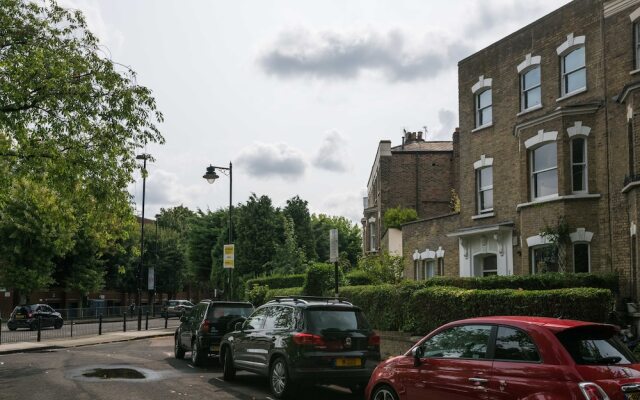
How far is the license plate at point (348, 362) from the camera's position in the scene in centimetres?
1100

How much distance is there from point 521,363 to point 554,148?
612 inches

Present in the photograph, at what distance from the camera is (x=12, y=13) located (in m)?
17.0

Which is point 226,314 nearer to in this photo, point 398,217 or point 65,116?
point 65,116

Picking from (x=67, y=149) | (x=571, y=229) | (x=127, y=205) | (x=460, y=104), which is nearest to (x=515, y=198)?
(x=571, y=229)

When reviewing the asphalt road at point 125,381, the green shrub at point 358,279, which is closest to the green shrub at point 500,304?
the asphalt road at point 125,381

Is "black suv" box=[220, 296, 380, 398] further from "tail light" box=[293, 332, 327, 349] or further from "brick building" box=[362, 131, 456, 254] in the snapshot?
"brick building" box=[362, 131, 456, 254]

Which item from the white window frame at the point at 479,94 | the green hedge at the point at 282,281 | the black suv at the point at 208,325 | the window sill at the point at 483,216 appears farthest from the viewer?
the green hedge at the point at 282,281

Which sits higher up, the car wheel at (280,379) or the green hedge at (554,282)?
the green hedge at (554,282)

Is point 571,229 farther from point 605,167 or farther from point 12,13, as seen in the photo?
point 12,13

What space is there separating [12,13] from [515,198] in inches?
662

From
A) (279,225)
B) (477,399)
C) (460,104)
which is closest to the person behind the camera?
(477,399)

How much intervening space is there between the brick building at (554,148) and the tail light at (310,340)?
10.1 meters

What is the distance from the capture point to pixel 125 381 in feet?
44.0

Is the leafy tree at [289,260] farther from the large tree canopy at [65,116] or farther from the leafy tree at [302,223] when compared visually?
the leafy tree at [302,223]
